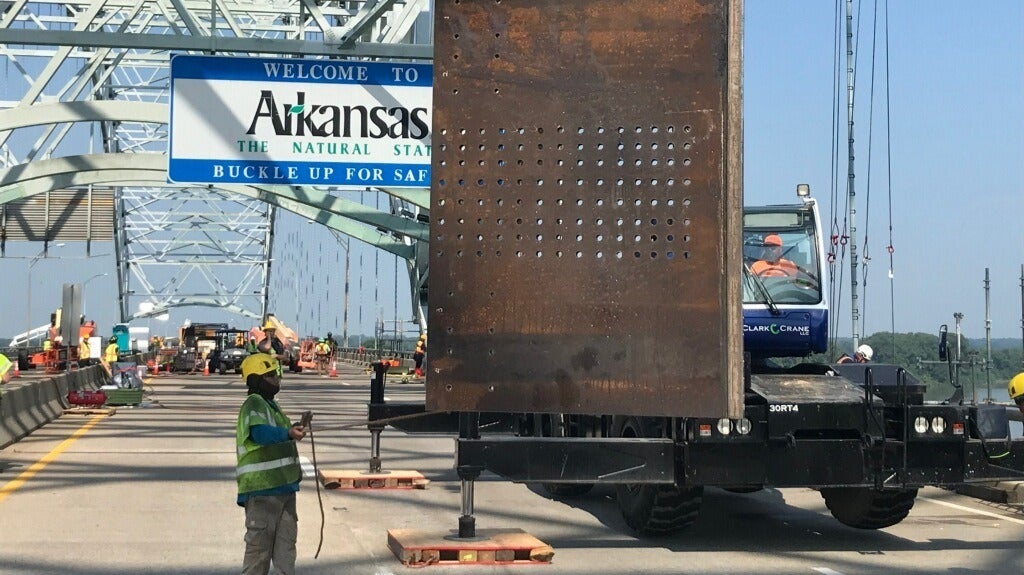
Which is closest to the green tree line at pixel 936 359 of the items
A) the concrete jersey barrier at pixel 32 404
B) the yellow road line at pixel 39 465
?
Result: the yellow road line at pixel 39 465

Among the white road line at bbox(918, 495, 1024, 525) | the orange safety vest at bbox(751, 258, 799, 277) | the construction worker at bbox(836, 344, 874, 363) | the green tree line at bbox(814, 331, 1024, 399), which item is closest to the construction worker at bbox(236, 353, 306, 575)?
the orange safety vest at bbox(751, 258, 799, 277)

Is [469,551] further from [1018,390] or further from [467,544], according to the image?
[1018,390]

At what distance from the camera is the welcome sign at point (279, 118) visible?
61.1 feet

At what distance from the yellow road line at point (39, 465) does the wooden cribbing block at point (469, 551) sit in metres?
6.07

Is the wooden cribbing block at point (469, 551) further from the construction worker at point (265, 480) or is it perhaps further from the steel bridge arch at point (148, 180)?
the steel bridge arch at point (148, 180)

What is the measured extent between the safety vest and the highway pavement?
1.70 m

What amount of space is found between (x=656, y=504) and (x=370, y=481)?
5.29 m

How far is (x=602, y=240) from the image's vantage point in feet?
30.1

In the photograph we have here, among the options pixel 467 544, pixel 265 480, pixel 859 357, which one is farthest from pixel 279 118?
pixel 265 480

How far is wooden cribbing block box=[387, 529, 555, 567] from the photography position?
10359mm

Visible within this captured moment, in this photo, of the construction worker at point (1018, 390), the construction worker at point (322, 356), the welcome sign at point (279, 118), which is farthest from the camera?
the construction worker at point (322, 356)

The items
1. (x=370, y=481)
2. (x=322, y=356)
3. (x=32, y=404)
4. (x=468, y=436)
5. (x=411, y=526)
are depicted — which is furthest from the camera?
(x=322, y=356)

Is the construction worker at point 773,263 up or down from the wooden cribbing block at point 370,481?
up

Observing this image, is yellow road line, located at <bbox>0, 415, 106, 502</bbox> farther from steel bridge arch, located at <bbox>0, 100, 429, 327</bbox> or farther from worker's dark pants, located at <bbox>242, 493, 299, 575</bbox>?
worker's dark pants, located at <bbox>242, 493, 299, 575</bbox>
